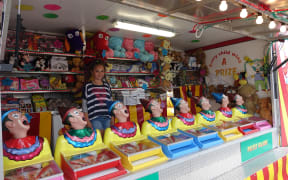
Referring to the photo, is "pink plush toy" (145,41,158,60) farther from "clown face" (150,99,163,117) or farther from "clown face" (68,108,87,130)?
"clown face" (68,108,87,130)

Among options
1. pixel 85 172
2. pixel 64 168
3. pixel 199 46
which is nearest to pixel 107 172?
pixel 85 172

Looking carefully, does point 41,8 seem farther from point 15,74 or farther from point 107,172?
point 107,172

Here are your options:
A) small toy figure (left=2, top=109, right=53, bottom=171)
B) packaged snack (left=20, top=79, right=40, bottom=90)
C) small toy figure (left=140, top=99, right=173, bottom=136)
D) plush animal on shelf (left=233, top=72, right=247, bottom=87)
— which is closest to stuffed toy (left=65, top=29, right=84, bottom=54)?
packaged snack (left=20, top=79, right=40, bottom=90)

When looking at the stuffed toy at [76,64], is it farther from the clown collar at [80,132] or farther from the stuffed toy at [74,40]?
the clown collar at [80,132]

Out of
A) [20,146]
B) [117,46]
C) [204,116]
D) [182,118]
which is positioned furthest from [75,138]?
[117,46]

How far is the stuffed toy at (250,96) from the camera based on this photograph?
4.47 m

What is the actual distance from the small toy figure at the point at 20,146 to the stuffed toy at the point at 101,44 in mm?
3223

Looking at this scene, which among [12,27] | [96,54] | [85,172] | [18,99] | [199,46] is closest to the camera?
[85,172]

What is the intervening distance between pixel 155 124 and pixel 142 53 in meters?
3.53

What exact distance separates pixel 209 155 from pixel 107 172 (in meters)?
1.00

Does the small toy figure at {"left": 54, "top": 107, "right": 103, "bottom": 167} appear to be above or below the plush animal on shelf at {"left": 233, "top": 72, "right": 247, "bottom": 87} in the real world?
below

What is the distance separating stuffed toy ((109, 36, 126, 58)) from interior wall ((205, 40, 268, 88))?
2508 millimetres

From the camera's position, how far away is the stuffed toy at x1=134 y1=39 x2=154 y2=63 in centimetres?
521

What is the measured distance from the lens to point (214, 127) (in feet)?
7.41
